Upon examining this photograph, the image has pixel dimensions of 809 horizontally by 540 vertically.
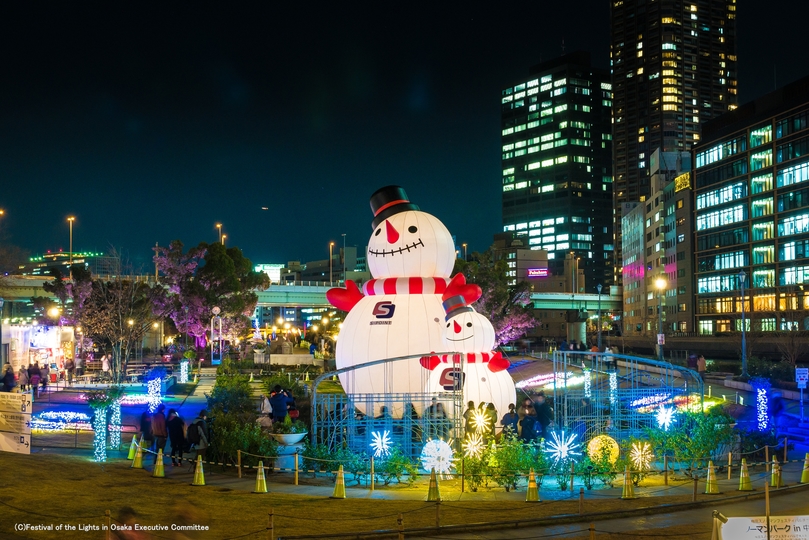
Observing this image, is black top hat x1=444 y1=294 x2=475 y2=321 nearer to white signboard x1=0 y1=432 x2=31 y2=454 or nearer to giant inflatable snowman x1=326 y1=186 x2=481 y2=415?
giant inflatable snowman x1=326 y1=186 x2=481 y2=415

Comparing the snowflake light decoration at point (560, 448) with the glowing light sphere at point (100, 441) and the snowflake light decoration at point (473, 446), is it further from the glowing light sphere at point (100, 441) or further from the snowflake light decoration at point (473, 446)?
the glowing light sphere at point (100, 441)

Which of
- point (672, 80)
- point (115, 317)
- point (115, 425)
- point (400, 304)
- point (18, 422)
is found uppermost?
point (672, 80)

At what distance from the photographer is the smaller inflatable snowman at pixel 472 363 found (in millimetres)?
22562

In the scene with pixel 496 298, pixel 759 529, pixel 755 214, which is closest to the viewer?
pixel 759 529

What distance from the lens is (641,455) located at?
61.1 ft

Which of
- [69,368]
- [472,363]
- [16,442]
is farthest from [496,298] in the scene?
[16,442]

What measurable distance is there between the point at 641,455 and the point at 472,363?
19.0ft

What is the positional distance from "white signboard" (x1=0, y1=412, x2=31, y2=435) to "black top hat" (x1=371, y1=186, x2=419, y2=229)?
12.9 metres

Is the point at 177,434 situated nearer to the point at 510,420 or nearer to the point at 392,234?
the point at 510,420

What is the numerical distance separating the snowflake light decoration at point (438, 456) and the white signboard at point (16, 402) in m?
9.17

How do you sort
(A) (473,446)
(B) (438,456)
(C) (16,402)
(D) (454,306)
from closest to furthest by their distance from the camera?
1. (C) (16,402)
2. (B) (438,456)
3. (A) (473,446)
4. (D) (454,306)

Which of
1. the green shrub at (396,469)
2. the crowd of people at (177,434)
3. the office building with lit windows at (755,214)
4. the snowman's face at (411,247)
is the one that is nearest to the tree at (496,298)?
the office building with lit windows at (755,214)

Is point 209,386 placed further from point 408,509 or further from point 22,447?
point 408,509

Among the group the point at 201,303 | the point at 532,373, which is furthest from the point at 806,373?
the point at 201,303
